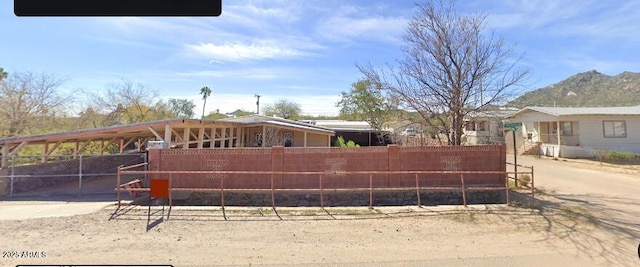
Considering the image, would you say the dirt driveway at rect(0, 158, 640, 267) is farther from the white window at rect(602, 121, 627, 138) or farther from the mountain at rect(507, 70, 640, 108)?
the mountain at rect(507, 70, 640, 108)

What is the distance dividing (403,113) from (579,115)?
15886mm

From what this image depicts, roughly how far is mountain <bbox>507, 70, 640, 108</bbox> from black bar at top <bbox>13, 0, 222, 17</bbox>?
61578 mm

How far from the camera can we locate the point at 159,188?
28.3 feet

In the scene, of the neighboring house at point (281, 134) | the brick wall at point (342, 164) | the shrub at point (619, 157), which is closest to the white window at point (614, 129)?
the shrub at point (619, 157)

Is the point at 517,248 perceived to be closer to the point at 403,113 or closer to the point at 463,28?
the point at 403,113

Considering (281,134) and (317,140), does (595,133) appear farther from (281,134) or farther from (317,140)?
(281,134)

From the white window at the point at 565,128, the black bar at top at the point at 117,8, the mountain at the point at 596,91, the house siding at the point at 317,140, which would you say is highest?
the mountain at the point at 596,91

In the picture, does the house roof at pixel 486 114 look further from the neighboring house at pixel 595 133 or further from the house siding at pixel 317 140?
the house siding at pixel 317 140

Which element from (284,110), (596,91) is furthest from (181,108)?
(596,91)

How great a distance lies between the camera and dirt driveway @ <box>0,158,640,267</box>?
203 inches

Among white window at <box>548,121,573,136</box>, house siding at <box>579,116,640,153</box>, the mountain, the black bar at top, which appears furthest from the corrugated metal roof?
the mountain

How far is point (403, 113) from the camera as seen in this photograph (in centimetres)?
1328

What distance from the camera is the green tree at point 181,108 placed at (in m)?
39.8

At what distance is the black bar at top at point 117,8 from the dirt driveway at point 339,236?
4.56 metres
